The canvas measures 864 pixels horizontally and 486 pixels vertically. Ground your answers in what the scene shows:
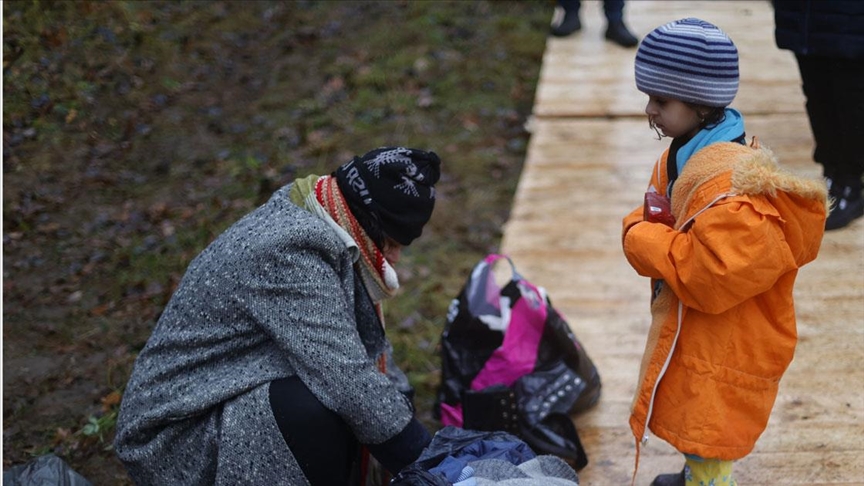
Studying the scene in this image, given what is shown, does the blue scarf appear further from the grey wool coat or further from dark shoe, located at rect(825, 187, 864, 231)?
dark shoe, located at rect(825, 187, 864, 231)

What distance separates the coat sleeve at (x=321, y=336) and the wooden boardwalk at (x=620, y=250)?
940 millimetres

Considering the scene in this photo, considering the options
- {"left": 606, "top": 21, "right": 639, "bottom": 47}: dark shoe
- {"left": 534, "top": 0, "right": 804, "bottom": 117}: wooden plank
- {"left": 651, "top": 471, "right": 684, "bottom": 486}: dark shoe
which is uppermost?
{"left": 651, "top": 471, "right": 684, "bottom": 486}: dark shoe

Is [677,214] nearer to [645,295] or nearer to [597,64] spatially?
[645,295]

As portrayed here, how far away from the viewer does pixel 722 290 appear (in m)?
2.13

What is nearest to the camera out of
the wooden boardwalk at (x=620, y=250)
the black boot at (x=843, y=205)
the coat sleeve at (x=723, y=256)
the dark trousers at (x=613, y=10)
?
the coat sleeve at (x=723, y=256)

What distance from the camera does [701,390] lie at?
2309mm

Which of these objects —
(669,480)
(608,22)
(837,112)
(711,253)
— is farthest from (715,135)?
(608,22)

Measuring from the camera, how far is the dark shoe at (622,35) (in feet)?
21.2

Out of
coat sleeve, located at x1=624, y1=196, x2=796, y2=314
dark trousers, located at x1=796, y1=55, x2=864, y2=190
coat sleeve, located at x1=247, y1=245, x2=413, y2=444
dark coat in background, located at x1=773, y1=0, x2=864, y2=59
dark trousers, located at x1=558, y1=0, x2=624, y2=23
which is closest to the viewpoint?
coat sleeve, located at x1=624, y1=196, x2=796, y2=314

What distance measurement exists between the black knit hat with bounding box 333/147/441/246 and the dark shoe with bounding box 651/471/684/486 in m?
1.18

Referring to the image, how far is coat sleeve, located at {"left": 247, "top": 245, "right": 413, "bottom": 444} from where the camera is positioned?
244 centimetres

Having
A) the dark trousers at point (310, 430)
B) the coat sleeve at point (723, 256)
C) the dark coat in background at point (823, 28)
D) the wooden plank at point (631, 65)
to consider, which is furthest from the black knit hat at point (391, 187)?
the wooden plank at point (631, 65)

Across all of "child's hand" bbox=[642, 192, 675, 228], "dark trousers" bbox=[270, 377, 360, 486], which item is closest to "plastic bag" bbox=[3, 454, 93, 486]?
"dark trousers" bbox=[270, 377, 360, 486]

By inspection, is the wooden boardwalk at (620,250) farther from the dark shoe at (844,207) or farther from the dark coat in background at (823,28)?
the dark coat in background at (823,28)
